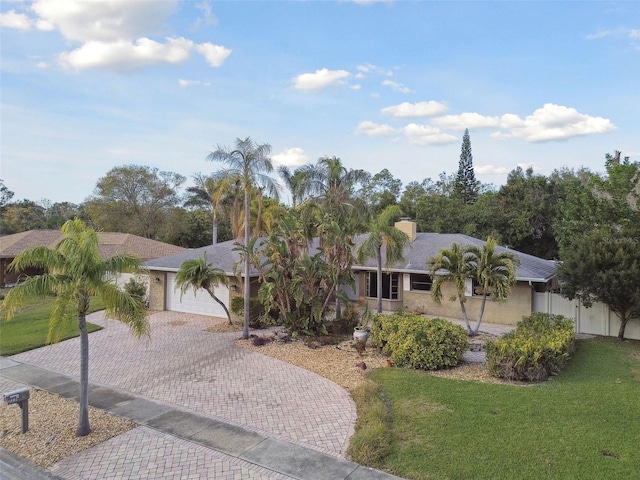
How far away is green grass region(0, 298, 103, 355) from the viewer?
553 inches

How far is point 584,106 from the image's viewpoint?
62.8 feet

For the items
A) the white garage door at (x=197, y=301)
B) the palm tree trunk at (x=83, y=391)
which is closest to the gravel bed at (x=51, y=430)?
the palm tree trunk at (x=83, y=391)

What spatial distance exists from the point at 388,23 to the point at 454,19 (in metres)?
2.30

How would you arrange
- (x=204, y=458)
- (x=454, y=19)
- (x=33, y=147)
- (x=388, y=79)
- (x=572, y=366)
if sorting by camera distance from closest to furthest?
(x=204, y=458) → (x=572, y=366) → (x=454, y=19) → (x=33, y=147) → (x=388, y=79)

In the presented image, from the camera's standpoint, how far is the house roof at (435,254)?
54.0ft

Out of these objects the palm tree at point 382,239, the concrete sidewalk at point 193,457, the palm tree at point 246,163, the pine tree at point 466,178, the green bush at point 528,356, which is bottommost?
the concrete sidewalk at point 193,457

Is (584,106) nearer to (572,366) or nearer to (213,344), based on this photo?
(572,366)

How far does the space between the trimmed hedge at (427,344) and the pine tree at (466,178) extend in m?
40.8

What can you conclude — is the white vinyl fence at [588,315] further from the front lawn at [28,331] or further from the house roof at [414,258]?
the front lawn at [28,331]

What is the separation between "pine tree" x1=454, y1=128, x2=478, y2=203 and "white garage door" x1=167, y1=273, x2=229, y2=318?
37.8m

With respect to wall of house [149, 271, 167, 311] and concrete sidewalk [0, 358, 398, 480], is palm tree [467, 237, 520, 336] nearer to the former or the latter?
concrete sidewalk [0, 358, 398, 480]

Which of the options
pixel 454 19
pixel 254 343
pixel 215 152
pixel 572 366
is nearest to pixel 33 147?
pixel 215 152

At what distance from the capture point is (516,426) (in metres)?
7.55

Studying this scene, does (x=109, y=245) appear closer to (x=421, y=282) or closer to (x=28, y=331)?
(x=28, y=331)
